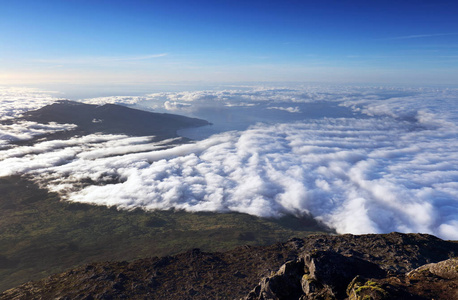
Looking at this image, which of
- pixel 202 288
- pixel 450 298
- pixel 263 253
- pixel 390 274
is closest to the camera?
pixel 450 298

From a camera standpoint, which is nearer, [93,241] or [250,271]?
[250,271]

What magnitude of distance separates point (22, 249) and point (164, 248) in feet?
278

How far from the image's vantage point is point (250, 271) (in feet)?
230

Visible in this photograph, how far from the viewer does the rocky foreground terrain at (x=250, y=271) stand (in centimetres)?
3334

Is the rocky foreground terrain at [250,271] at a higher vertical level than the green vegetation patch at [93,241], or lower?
higher

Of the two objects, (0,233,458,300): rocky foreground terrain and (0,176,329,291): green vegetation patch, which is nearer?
(0,233,458,300): rocky foreground terrain

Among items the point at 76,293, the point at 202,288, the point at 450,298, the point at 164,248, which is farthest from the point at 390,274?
the point at 164,248

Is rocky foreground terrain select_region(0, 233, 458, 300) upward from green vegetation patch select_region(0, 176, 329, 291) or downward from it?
upward

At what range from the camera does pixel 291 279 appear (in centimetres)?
3397

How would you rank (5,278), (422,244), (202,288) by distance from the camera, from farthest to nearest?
1. (5,278)
2. (422,244)
3. (202,288)

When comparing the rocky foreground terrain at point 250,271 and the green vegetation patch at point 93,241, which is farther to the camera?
the green vegetation patch at point 93,241

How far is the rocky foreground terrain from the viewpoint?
3334cm

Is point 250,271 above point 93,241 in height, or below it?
above

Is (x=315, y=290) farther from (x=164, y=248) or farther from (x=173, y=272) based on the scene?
(x=164, y=248)
